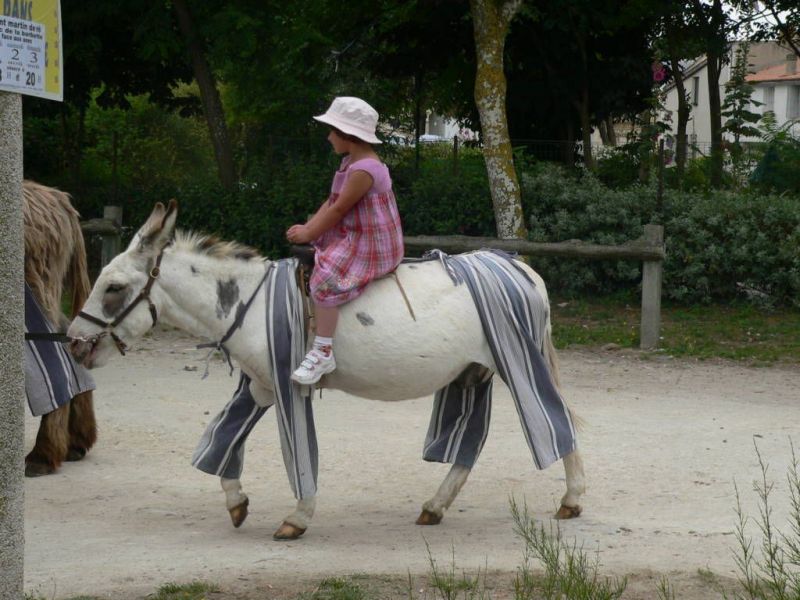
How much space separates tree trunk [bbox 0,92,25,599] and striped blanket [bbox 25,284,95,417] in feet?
8.59

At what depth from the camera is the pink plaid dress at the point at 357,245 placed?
5.75 m

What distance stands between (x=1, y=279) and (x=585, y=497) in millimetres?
3829

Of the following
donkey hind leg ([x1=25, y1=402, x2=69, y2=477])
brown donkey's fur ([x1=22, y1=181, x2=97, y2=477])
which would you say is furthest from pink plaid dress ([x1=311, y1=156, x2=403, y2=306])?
donkey hind leg ([x1=25, y1=402, x2=69, y2=477])

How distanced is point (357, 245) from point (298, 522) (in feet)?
4.48

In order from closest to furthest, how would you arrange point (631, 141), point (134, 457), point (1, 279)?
1. point (1, 279)
2. point (134, 457)
3. point (631, 141)

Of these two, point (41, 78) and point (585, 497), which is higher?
point (41, 78)

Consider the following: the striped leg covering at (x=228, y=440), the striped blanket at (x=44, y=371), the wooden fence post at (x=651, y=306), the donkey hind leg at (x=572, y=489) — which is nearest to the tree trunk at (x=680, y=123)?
the wooden fence post at (x=651, y=306)

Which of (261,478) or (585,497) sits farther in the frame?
(261,478)

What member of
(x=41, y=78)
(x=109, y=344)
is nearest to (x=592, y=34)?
(x=109, y=344)

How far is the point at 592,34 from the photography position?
719 inches

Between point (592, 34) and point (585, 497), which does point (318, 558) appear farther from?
point (592, 34)

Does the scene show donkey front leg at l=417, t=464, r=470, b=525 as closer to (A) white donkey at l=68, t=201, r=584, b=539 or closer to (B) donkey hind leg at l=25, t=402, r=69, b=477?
(A) white donkey at l=68, t=201, r=584, b=539

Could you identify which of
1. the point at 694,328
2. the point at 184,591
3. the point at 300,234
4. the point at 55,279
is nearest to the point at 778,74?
the point at 694,328

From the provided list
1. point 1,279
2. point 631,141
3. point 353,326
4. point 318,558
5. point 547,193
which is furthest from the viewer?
point 631,141
